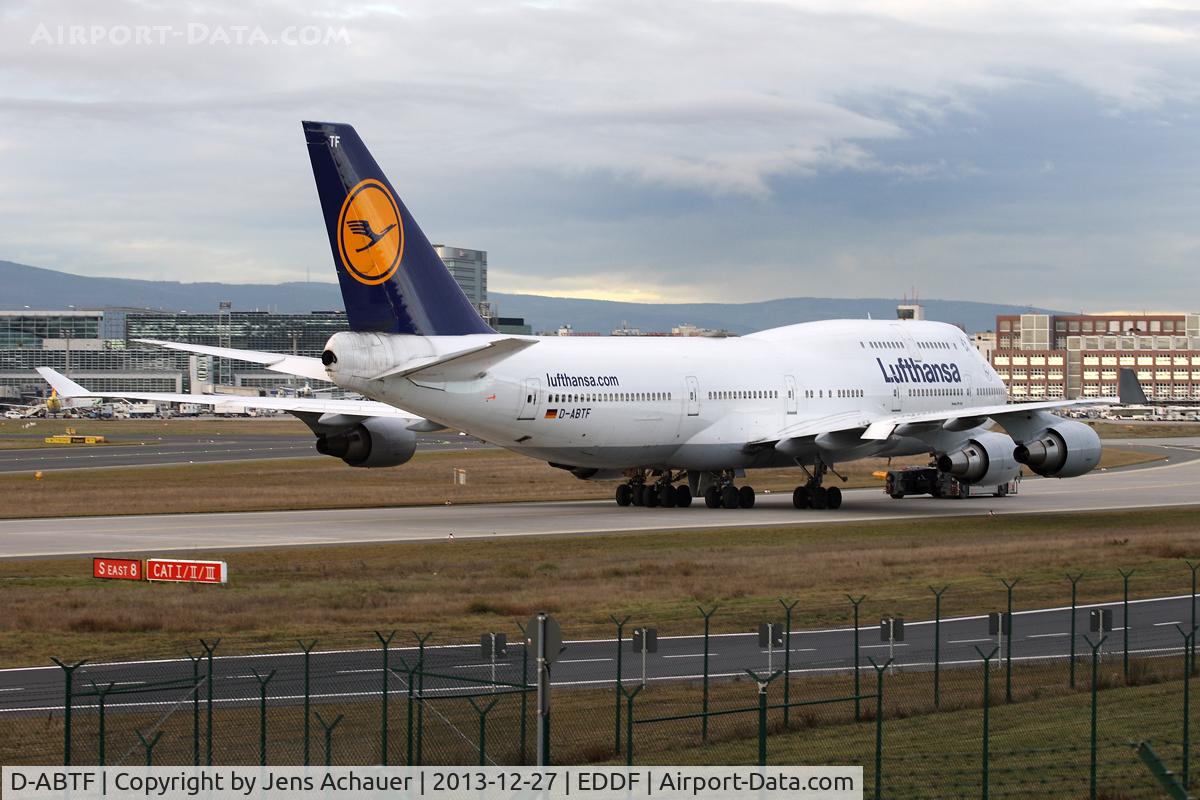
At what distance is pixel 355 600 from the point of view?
108 ft

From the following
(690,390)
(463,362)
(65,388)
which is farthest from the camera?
(690,390)

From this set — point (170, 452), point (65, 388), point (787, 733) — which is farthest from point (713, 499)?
point (170, 452)

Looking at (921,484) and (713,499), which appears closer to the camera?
(713,499)

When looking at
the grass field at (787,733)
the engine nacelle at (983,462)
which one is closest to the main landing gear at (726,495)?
the engine nacelle at (983,462)

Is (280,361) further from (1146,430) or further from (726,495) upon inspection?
(1146,430)

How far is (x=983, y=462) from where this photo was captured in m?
54.2

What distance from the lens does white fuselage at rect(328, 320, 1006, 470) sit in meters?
45.2

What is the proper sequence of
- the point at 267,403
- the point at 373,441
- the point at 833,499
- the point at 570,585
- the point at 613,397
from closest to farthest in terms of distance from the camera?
1. the point at 570,585
2. the point at 613,397
3. the point at 373,441
4. the point at 267,403
5. the point at 833,499

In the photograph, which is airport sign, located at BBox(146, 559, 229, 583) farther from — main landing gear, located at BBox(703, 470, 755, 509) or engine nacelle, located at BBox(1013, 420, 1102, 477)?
engine nacelle, located at BBox(1013, 420, 1102, 477)

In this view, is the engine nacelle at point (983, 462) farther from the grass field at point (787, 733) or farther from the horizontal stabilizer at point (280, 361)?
the grass field at point (787, 733)

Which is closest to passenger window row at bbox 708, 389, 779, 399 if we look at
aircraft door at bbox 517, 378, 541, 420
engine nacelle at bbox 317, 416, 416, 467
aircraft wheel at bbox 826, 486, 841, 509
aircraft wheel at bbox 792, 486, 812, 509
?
aircraft wheel at bbox 792, 486, 812, 509

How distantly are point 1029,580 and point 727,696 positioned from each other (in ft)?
54.1

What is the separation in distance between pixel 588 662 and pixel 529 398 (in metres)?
21.6

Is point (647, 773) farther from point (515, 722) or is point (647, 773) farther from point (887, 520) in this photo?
point (887, 520)
